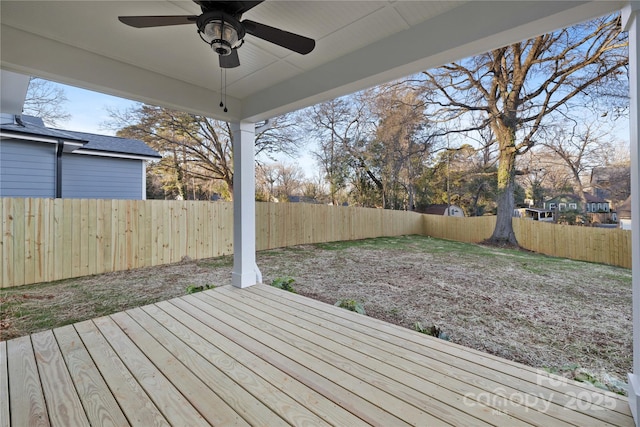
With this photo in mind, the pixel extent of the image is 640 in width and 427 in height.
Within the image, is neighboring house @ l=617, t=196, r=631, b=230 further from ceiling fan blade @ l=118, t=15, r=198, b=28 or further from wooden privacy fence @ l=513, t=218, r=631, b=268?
ceiling fan blade @ l=118, t=15, r=198, b=28

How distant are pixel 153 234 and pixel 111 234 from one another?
61 cm

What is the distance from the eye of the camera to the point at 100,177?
6.30 meters

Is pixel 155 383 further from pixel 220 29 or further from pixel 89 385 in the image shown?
pixel 220 29

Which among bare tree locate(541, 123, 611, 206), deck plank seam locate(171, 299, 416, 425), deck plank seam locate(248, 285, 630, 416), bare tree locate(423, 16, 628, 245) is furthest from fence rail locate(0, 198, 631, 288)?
deck plank seam locate(248, 285, 630, 416)

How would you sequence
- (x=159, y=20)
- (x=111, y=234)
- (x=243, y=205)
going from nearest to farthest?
(x=159, y=20), (x=243, y=205), (x=111, y=234)

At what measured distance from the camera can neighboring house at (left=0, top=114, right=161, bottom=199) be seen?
16.6 feet

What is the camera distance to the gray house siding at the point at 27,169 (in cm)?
503

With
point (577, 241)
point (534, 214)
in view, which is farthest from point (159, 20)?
point (534, 214)

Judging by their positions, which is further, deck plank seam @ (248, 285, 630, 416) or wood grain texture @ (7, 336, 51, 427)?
deck plank seam @ (248, 285, 630, 416)

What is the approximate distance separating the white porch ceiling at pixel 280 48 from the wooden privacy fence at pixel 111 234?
2767mm

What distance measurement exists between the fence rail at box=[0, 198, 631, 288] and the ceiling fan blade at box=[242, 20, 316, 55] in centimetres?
426

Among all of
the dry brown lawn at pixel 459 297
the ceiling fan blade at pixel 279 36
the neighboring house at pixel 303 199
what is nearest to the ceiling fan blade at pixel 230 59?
the ceiling fan blade at pixel 279 36

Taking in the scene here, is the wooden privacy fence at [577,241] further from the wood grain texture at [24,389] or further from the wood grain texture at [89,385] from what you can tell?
the wood grain texture at [24,389]

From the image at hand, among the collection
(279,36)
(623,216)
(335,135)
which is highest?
(335,135)
